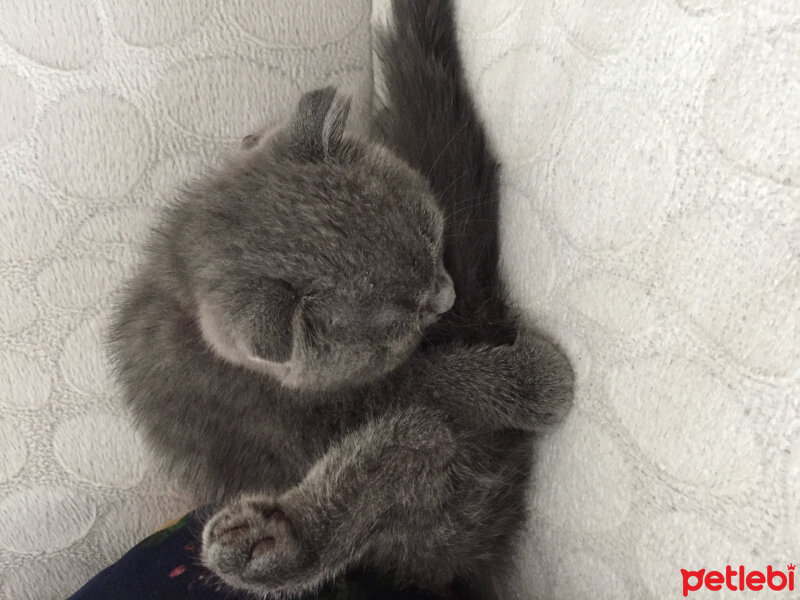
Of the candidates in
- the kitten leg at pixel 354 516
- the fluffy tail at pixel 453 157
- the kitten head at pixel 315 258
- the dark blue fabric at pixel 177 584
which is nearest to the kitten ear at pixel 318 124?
→ the kitten head at pixel 315 258

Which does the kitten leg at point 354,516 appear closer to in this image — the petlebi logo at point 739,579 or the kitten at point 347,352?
the kitten at point 347,352

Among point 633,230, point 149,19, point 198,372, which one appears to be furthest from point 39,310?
point 633,230

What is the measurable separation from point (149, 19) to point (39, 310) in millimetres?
512

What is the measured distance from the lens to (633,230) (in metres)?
0.59

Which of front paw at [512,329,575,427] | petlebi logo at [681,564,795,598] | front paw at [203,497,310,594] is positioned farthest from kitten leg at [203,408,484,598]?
petlebi logo at [681,564,795,598]

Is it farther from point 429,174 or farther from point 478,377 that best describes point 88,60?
point 478,377

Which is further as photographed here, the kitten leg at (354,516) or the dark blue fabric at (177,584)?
the dark blue fabric at (177,584)

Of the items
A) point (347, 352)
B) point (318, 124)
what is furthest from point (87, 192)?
point (347, 352)

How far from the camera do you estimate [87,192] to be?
3.28 feet

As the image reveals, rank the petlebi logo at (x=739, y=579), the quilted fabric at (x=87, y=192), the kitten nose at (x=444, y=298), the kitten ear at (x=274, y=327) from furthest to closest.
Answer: the quilted fabric at (x=87, y=192), the kitten nose at (x=444, y=298), the kitten ear at (x=274, y=327), the petlebi logo at (x=739, y=579)

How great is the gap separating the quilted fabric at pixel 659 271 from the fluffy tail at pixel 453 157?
6cm

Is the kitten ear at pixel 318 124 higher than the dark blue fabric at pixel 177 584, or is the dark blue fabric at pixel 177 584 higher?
the kitten ear at pixel 318 124

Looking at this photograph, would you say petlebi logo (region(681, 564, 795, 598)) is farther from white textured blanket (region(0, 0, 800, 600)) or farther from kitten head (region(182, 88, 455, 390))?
kitten head (region(182, 88, 455, 390))

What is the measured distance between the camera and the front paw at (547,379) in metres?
0.72
